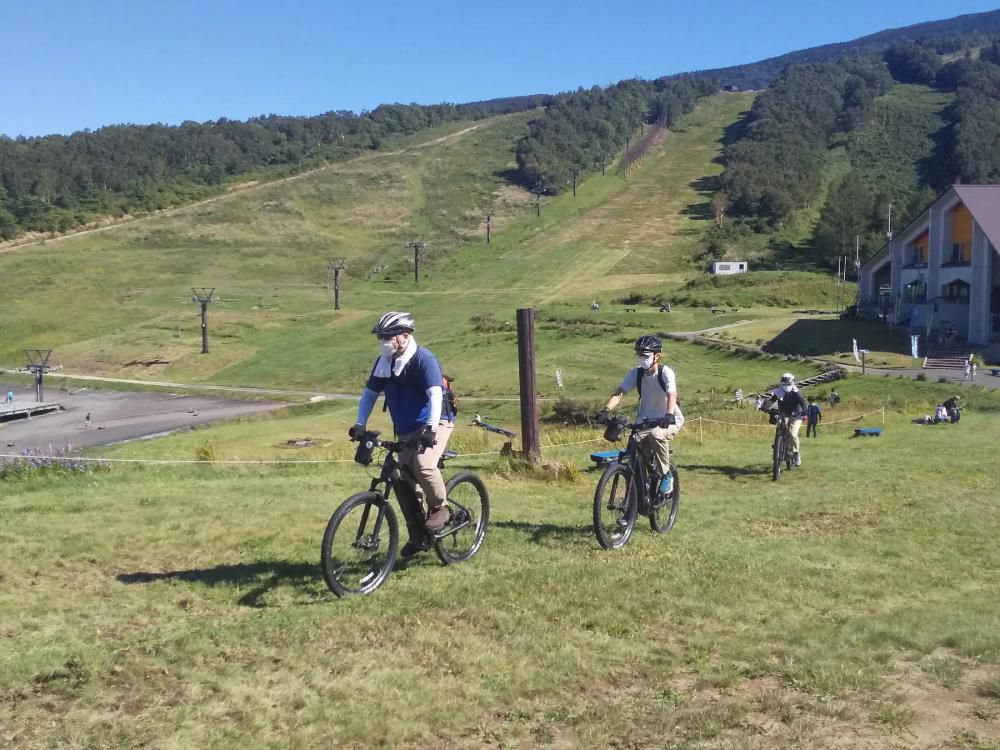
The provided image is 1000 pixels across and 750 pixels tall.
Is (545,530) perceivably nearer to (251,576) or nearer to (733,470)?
(251,576)

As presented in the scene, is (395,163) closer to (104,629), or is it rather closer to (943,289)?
(943,289)

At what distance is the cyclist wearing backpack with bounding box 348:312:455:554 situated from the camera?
24.9 feet

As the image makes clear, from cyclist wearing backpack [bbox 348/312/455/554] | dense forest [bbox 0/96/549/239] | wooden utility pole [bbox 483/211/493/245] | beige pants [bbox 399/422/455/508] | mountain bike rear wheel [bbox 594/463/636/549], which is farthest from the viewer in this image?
dense forest [bbox 0/96/549/239]

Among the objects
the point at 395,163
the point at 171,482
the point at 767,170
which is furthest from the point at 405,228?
the point at 171,482

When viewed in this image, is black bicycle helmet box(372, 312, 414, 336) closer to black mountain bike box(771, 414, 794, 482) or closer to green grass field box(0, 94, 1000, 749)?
green grass field box(0, 94, 1000, 749)

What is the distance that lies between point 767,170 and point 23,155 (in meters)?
157

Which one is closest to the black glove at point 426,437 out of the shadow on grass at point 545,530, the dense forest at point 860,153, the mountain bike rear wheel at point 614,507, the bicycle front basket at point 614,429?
the bicycle front basket at point 614,429

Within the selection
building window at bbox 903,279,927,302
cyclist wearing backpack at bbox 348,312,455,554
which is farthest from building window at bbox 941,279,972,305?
cyclist wearing backpack at bbox 348,312,455,554

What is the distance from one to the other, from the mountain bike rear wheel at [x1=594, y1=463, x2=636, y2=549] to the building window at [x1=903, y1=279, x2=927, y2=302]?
174ft

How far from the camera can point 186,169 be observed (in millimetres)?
191000

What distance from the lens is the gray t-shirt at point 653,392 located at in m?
9.84

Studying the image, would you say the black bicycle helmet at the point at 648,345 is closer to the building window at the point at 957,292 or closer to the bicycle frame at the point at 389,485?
the bicycle frame at the point at 389,485

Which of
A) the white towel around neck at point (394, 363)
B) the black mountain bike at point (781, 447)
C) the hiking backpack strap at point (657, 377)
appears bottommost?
the black mountain bike at point (781, 447)

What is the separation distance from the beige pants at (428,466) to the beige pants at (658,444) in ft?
9.19
